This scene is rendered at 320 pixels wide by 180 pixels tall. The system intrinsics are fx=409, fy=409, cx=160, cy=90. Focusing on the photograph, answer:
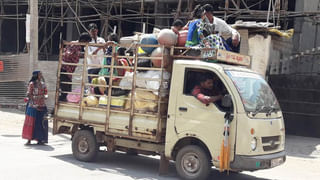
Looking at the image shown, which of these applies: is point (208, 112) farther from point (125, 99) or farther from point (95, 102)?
point (95, 102)

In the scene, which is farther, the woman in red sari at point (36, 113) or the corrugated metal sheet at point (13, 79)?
the corrugated metal sheet at point (13, 79)

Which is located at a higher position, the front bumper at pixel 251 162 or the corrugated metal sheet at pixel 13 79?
the corrugated metal sheet at pixel 13 79

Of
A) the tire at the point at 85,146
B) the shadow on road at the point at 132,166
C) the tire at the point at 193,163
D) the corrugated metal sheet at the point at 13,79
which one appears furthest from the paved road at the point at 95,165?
the corrugated metal sheet at the point at 13,79

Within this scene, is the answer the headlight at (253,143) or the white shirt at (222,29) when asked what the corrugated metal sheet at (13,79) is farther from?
the headlight at (253,143)

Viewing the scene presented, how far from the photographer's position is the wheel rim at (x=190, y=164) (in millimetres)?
6746

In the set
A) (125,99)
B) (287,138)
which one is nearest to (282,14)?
(287,138)

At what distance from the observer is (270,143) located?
264 inches

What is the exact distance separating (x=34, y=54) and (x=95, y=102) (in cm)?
684

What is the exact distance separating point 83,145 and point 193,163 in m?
2.54

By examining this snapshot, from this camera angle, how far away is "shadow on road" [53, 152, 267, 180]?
7417mm

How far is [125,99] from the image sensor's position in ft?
24.7

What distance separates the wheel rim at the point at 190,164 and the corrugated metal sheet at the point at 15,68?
35.1ft

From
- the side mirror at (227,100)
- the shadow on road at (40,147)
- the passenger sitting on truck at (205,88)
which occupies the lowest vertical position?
the shadow on road at (40,147)

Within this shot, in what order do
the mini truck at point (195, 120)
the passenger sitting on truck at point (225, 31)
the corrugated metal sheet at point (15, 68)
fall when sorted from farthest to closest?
the corrugated metal sheet at point (15, 68), the passenger sitting on truck at point (225, 31), the mini truck at point (195, 120)
